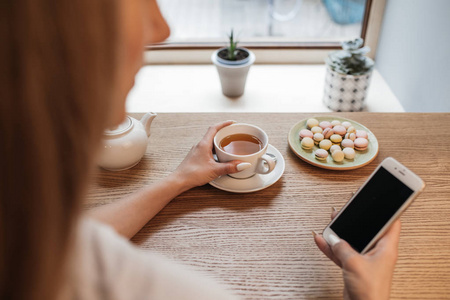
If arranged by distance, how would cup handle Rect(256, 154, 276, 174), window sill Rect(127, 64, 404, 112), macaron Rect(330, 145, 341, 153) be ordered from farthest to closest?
window sill Rect(127, 64, 404, 112), macaron Rect(330, 145, 341, 153), cup handle Rect(256, 154, 276, 174)

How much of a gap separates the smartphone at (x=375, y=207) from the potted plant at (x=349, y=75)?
1.08 metres

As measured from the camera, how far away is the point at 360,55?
5.39ft

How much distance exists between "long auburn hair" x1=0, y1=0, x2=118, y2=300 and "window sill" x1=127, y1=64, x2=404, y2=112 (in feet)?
4.82

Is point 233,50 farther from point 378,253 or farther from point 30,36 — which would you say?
point 30,36

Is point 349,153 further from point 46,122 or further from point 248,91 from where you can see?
point 248,91

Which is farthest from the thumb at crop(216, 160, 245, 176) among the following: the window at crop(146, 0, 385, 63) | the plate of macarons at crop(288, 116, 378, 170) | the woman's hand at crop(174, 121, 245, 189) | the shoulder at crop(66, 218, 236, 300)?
the window at crop(146, 0, 385, 63)

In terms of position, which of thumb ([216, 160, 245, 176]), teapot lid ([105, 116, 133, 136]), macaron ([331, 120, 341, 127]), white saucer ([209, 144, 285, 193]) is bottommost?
white saucer ([209, 144, 285, 193])

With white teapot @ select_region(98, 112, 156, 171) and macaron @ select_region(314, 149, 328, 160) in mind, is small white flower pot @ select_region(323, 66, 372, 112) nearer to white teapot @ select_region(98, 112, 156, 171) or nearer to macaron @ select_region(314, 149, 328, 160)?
macaron @ select_region(314, 149, 328, 160)

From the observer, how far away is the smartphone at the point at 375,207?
0.61 m

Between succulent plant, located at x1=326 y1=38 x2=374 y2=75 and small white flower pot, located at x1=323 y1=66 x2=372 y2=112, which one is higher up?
succulent plant, located at x1=326 y1=38 x2=374 y2=75

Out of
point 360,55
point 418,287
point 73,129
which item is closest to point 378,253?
point 418,287

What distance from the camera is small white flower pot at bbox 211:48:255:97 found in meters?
1.68

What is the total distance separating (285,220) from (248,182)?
122mm

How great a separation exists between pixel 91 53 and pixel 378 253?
1.67ft
